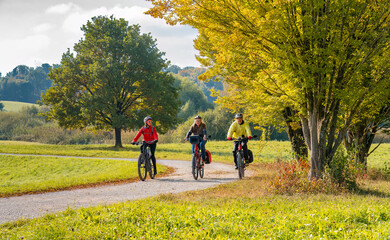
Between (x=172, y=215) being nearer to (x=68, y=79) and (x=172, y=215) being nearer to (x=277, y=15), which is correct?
(x=277, y=15)

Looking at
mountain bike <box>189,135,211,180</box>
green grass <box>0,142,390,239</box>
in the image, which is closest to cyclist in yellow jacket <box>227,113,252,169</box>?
mountain bike <box>189,135,211,180</box>

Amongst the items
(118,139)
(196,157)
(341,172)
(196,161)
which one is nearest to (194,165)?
(196,161)

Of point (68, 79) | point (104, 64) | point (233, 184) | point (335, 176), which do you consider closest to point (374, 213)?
point (335, 176)

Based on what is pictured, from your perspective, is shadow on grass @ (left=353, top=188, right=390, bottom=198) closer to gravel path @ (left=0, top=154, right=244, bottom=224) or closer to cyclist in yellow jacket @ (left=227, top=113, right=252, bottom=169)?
cyclist in yellow jacket @ (left=227, top=113, right=252, bottom=169)

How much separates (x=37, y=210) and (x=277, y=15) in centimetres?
652

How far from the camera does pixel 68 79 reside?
29969 mm

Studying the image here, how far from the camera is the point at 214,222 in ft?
16.7

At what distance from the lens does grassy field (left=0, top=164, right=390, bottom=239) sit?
4.69 metres

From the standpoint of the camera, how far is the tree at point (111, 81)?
93.6 feet

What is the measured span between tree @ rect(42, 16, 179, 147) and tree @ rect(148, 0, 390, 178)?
21.2 metres

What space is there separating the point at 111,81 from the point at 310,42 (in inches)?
908

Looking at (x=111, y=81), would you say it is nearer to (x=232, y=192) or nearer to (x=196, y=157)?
(x=196, y=157)

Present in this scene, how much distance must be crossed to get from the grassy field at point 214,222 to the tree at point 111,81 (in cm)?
2255

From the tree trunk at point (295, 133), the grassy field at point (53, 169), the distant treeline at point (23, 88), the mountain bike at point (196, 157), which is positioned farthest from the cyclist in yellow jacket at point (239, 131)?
the distant treeline at point (23, 88)
